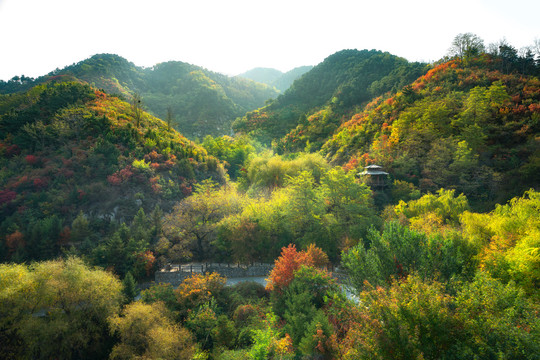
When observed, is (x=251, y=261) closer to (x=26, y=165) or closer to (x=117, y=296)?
(x=117, y=296)

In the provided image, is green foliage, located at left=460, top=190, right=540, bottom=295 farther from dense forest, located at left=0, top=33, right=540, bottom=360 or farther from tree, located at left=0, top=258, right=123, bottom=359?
tree, located at left=0, top=258, right=123, bottom=359

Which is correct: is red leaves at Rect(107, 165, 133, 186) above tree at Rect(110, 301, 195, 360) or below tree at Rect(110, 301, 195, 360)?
above

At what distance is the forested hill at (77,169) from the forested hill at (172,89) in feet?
98.5

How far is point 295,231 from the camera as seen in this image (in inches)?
894

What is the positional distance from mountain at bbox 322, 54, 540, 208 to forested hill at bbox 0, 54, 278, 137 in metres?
54.2

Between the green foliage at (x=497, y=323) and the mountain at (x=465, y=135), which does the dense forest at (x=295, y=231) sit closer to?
the green foliage at (x=497, y=323)

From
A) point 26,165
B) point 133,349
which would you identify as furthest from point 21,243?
point 133,349

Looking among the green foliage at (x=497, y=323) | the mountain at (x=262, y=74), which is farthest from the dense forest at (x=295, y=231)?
the mountain at (x=262, y=74)

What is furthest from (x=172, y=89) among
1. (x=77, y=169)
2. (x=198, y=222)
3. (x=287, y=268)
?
(x=287, y=268)

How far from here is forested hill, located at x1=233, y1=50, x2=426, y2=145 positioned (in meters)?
53.7

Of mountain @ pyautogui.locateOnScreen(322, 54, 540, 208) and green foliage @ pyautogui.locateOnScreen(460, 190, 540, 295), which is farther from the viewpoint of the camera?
mountain @ pyautogui.locateOnScreen(322, 54, 540, 208)

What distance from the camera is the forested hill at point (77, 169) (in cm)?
2383

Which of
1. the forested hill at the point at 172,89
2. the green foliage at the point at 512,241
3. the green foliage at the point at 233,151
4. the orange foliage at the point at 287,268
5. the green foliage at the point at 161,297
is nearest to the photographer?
the green foliage at the point at 512,241

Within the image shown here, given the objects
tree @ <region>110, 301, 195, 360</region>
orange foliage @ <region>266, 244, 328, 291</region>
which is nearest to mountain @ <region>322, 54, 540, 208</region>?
orange foliage @ <region>266, 244, 328, 291</region>
